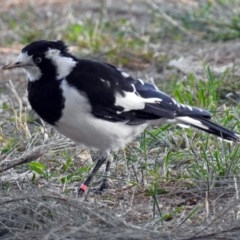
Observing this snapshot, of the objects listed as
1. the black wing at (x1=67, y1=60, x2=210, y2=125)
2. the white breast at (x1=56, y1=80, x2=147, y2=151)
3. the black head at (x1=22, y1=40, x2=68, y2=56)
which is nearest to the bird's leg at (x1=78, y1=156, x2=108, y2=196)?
the white breast at (x1=56, y1=80, x2=147, y2=151)

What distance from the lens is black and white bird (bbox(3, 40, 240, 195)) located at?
5.05 m

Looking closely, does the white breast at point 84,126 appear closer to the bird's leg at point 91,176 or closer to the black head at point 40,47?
the bird's leg at point 91,176

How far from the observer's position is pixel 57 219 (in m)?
4.45

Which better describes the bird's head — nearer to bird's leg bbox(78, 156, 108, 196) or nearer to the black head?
the black head

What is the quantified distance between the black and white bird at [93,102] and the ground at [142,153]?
7.0 inches

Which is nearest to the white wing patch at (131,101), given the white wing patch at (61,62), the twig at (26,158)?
the white wing patch at (61,62)

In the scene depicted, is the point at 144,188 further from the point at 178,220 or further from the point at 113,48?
the point at 113,48

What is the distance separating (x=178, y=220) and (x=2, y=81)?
3.72m

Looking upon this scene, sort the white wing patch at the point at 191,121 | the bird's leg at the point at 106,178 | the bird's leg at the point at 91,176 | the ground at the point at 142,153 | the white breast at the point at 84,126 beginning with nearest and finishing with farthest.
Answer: the ground at the point at 142,153 → the white breast at the point at 84,126 → the bird's leg at the point at 91,176 → the bird's leg at the point at 106,178 → the white wing patch at the point at 191,121

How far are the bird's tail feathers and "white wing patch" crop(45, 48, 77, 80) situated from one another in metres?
0.63

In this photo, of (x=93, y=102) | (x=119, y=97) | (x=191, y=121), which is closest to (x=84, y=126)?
(x=93, y=102)

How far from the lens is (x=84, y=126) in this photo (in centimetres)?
505

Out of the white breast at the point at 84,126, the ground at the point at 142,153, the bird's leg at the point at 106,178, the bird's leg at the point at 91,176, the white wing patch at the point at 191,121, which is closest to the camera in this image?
the ground at the point at 142,153

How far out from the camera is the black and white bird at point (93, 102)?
16.6 ft
